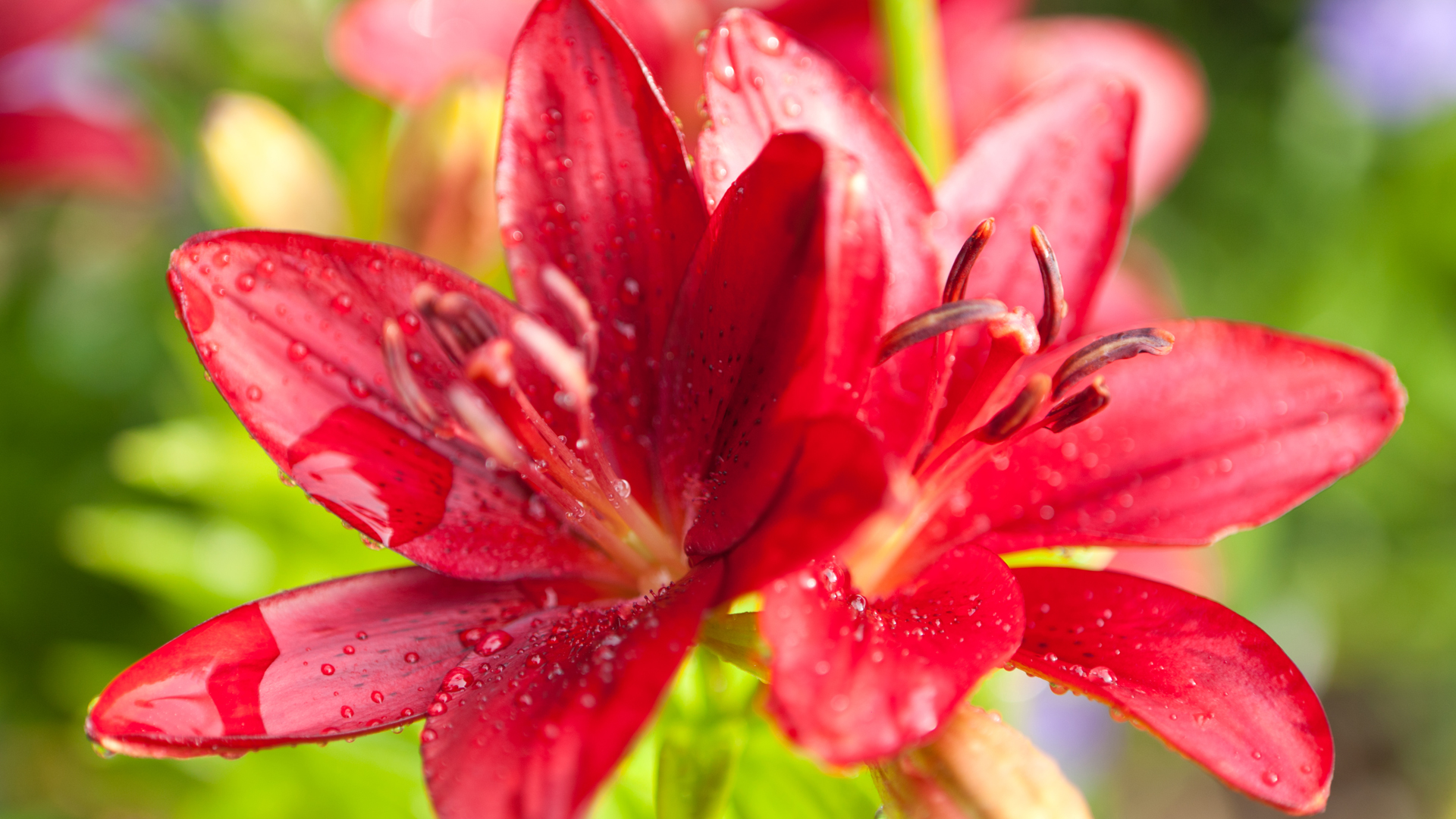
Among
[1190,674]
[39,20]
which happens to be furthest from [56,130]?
[1190,674]

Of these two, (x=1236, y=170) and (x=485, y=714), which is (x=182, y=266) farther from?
(x=1236, y=170)

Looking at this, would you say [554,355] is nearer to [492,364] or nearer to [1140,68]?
[492,364]

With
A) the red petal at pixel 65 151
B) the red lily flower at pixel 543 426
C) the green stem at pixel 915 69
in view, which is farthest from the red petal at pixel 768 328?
the red petal at pixel 65 151

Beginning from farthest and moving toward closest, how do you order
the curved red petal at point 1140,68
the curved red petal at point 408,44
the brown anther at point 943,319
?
the curved red petal at point 1140,68
the curved red petal at point 408,44
the brown anther at point 943,319

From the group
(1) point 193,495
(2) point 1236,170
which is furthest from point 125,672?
(2) point 1236,170

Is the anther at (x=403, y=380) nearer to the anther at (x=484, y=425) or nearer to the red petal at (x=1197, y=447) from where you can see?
the anther at (x=484, y=425)
